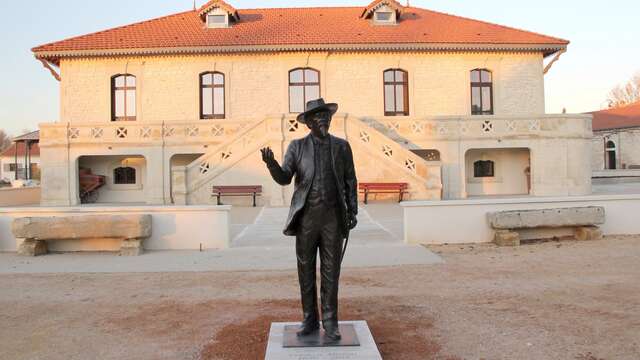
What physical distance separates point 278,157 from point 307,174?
16.6m

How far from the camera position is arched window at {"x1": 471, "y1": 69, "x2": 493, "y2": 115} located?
27.4 metres

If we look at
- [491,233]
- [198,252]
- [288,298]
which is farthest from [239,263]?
[491,233]

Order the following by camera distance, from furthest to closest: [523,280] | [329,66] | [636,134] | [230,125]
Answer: [636,134] < [329,66] < [230,125] < [523,280]

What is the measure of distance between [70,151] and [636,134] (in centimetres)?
4262

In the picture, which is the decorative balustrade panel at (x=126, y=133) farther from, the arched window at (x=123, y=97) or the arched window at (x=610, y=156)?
the arched window at (x=610, y=156)

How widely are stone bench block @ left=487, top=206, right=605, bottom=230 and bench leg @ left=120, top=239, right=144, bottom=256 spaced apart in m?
7.67

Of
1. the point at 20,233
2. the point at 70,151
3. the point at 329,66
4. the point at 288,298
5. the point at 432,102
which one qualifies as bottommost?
the point at 288,298

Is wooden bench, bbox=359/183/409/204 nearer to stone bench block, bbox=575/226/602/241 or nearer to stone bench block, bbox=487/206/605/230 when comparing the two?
stone bench block, bbox=487/206/605/230

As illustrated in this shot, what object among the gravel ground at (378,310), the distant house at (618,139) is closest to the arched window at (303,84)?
the gravel ground at (378,310)

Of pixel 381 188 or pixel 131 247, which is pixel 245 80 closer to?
pixel 381 188

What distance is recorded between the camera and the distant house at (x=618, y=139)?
143 feet

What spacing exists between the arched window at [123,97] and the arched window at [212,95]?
3.55 meters

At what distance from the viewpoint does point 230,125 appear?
23.8 metres

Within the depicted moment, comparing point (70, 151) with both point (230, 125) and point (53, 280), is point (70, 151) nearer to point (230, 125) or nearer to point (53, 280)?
point (230, 125)
